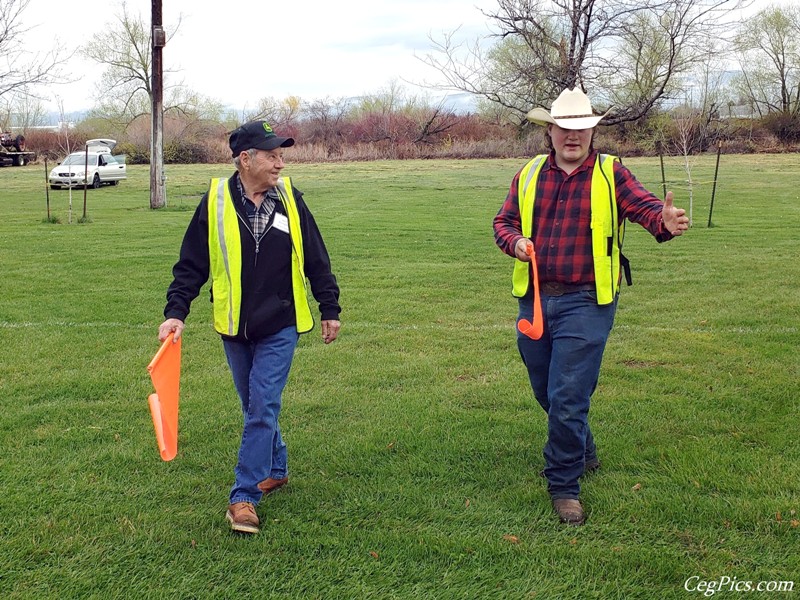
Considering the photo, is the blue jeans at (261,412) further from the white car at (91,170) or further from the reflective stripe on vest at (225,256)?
the white car at (91,170)

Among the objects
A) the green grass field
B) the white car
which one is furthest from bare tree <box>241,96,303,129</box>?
the green grass field

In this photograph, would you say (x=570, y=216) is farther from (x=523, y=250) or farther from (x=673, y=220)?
(x=673, y=220)

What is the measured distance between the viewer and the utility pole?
23625 millimetres

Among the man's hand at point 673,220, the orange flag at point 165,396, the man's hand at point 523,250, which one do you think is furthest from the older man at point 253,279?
the man's hand at point 673,220

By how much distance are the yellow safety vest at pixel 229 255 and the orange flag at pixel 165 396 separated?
29cm

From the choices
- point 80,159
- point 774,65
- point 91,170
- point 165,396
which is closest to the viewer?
point 165,396

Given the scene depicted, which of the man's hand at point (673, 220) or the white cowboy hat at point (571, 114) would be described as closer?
the man's hand at point (673, 220)

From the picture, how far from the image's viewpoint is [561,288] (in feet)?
14.6

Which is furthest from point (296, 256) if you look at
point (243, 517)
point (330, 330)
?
point (243, 517)

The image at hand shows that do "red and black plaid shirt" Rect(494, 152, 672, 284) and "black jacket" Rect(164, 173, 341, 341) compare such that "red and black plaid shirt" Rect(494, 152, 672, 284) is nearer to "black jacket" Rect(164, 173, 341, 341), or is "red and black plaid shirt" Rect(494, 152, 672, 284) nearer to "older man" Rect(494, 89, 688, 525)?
"older man" Rect(494, 89, 688, 525)

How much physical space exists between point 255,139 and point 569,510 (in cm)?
254

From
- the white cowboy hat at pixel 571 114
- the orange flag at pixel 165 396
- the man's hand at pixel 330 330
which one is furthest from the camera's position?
the man's hand at pixel 330 330

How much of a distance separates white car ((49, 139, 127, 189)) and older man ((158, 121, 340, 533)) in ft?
96.4

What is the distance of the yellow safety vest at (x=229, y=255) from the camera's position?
14.1 ft
